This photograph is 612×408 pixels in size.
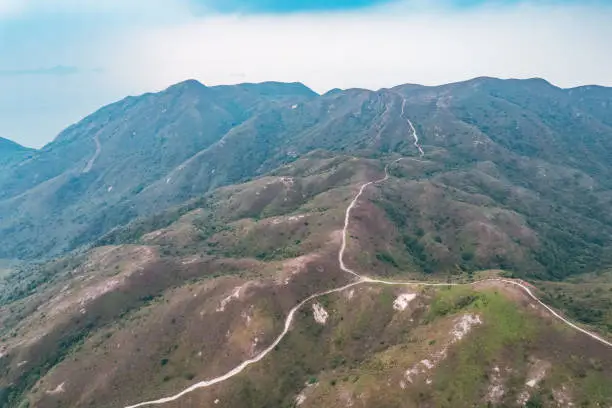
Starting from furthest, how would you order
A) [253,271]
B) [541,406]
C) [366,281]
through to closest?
[253,271] → [366,281] → [541,406]

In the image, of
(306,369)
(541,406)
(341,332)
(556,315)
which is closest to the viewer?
(541,406)

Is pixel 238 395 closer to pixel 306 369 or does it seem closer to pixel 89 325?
pixel 306 369

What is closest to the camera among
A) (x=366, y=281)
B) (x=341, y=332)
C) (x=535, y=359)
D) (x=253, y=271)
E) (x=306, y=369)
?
(x=535, y=359)

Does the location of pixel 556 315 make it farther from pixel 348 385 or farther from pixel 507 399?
pixel 348 385

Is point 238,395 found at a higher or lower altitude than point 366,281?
lower

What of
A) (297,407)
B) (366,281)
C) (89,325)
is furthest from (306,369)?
(89,325)

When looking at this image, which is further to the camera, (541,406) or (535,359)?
(535,359)

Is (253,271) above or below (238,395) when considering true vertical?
above

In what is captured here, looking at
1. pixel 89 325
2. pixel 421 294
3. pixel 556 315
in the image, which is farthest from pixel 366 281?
pixel 89 325

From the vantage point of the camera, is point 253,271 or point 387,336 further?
point 253,271
